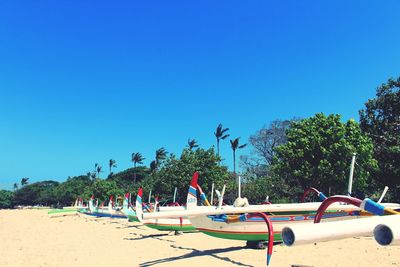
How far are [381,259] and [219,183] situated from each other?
25.8m

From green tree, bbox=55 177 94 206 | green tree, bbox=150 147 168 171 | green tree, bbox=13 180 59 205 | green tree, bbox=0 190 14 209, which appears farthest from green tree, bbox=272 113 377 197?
green tree, bbox=0 190 14 209

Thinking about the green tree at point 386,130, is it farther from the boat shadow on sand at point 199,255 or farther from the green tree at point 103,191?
the green tree at point 103,191

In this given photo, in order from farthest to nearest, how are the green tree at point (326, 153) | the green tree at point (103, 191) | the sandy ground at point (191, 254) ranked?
1. the green tree at point (103, 191)
2. the green tree at point (326, 153)
3. the sandy ground at point (191, 254)

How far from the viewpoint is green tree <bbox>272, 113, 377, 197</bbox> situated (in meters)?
22.7

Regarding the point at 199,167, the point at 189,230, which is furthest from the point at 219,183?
the point at 189,230

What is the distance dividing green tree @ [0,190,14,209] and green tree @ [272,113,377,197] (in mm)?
101064

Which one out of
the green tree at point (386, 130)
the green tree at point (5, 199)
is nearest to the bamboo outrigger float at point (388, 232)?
the green tree at point (386, 130)

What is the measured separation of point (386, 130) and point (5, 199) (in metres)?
107

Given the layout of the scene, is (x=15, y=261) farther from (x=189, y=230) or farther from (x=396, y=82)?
(x=396, y=82)

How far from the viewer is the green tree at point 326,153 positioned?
2269 cm

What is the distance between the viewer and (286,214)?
13484 millimetres

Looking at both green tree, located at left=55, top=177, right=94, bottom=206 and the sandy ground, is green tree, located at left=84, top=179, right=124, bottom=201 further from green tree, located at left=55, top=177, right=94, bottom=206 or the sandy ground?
the sandy ground

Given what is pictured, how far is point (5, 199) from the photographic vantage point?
3939 inches

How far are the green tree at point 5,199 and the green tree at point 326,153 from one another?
101064 mm
